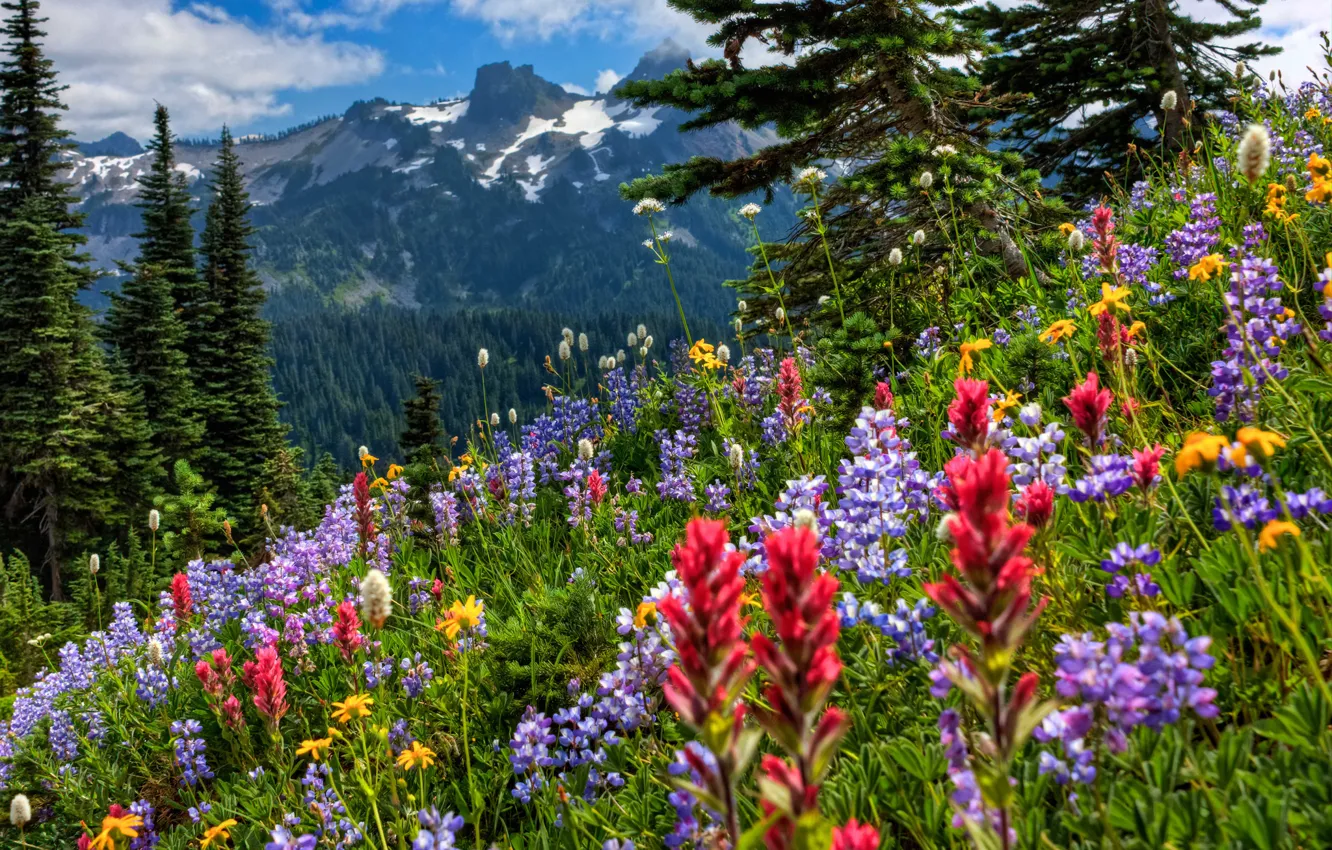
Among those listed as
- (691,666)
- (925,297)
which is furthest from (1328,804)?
(925,297)

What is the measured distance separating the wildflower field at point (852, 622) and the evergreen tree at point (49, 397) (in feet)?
119

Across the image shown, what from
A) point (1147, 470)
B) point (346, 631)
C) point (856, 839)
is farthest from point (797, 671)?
point (346, 631)

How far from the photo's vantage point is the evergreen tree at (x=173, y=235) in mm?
45719

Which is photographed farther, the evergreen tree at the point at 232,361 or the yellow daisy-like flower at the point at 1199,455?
the evergreen tree at the point at 232,361

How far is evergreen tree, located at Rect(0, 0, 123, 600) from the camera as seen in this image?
33844 millimetres

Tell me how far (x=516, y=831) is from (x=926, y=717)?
1.90 m

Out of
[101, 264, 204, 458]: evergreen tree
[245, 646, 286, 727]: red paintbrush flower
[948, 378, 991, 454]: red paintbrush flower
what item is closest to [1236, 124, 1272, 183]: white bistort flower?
[948, 378, 991, 454]: red paintbrush flower

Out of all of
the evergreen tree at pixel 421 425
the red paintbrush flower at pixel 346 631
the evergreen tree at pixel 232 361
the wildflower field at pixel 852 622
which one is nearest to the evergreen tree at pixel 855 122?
the wildflower field at pixel 852 622

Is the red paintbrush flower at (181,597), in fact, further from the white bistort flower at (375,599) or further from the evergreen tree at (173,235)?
the evergreen tree at (173,235)

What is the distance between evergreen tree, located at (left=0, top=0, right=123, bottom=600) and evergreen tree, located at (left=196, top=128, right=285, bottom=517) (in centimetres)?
850

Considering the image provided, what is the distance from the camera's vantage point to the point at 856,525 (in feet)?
7.64

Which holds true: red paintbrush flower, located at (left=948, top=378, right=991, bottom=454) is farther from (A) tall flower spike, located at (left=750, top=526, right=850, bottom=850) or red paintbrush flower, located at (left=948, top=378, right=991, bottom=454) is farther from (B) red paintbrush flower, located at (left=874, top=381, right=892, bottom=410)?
(B) red paintbrush flower, located at (left=874, top=381, right=892, bottom=410)

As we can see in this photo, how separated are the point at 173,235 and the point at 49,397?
16.3m

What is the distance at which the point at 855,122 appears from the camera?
28.6ft
